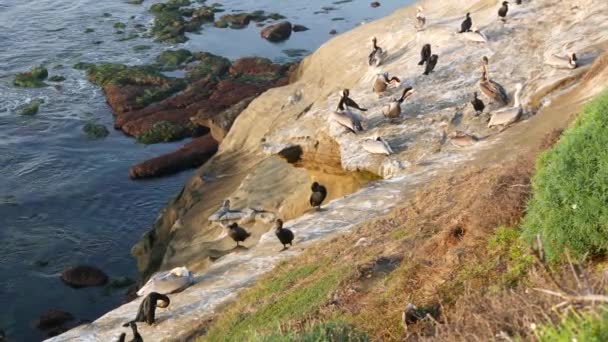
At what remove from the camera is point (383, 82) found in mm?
25484

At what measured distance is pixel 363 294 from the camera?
11953mm

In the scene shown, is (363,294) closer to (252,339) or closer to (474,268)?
(474,268)

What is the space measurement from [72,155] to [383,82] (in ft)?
61.9

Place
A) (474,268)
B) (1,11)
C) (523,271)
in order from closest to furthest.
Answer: (523,271)
(474,268)
(1,11)

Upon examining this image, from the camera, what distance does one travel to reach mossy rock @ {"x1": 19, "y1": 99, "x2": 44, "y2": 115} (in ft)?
138

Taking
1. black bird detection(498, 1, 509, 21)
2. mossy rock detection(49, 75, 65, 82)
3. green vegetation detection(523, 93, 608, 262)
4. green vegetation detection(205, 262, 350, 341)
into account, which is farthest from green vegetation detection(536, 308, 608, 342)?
mossy rock detection(49, 75, 65, 82)

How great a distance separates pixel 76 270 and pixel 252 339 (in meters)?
20.6

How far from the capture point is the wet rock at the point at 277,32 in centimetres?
5450

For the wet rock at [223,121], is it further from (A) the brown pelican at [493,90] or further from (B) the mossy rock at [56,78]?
(A) the brown pelican at [493,90]

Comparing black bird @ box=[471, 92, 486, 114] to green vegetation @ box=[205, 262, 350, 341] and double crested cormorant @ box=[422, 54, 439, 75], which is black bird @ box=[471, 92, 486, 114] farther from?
green vegetation @ box=[205, 262, 350, 341]

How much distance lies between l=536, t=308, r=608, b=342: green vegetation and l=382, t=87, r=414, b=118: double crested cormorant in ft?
59.4

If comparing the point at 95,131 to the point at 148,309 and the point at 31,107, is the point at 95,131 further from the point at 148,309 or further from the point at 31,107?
the point at 148,309

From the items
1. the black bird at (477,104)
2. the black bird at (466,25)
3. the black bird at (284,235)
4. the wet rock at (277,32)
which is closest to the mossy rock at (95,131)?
the wet rock at (277,32)

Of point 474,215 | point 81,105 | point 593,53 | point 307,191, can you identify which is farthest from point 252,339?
point 81,105
